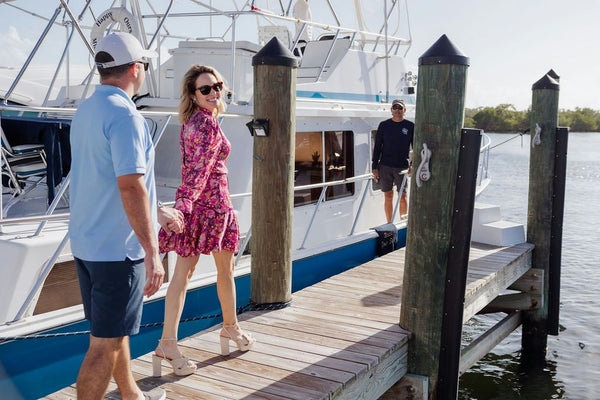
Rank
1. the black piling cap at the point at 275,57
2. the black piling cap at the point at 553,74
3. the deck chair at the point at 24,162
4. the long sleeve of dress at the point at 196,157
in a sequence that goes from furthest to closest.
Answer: the black piling cap at the point at 553,74, the deck chair at the point at 24,162, the black piling cap at the point at 275,57, the long sleeve of dress at the point at 196,157

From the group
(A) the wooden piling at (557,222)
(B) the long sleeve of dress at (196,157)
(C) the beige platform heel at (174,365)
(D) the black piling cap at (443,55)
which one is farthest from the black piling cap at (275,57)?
(A) the wooden piling at (557,222)

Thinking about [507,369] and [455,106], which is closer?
[455,106]

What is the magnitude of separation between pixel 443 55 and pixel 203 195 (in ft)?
5.31

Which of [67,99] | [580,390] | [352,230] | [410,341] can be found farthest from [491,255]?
[67,99]

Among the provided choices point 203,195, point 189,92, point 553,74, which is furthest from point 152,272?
point 553,74

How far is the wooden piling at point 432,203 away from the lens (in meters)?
3.77

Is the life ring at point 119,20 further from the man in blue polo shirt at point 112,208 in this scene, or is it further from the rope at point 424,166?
the man in blue polo shirt at point 112,208

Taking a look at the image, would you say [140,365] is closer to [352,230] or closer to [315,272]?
[315,272]

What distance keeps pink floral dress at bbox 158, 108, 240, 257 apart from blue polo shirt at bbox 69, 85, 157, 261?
68 cm

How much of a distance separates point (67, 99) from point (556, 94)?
16.6 feet

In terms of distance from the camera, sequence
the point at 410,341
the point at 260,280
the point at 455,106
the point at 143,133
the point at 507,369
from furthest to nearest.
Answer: the point at 507,369 < the point at 260,280 < the point at 410,341 < the point at 455,106 < the point at 143,133

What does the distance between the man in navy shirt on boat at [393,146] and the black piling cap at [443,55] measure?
338 cm

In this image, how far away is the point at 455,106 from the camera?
3781mm

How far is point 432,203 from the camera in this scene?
3.88 meters
